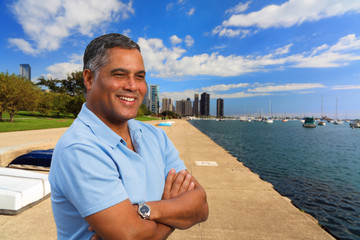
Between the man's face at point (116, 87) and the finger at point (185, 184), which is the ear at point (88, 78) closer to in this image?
the man's face at point (116, 87)

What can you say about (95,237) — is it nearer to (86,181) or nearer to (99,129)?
(86,181)

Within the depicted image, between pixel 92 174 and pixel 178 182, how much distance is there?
83 cm

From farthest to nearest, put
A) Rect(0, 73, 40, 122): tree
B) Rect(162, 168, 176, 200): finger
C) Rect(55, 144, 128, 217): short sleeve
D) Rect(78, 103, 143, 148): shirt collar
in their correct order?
Rect(0, 73, 40, 122): tree < Rect(162, 168, 176, 200): finger < Rect(78, 103, 143, 148): shirt collar < Rect(55, 144, 128, 217): short sleeve

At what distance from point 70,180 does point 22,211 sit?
4.25 metres

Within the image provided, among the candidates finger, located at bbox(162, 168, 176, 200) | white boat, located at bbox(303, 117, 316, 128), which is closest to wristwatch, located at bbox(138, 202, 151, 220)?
finger, located at bbox(162, 168, 176, 200)

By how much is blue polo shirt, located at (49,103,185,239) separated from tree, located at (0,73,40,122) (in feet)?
113

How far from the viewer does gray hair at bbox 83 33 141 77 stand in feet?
4.66

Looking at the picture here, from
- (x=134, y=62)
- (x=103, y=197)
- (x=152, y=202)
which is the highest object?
(x=134, y=62)

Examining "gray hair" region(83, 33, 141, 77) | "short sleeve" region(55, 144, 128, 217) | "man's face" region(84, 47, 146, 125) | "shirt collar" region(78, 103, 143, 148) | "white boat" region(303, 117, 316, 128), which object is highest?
"gray hair" region(83, 33, 141, 77)

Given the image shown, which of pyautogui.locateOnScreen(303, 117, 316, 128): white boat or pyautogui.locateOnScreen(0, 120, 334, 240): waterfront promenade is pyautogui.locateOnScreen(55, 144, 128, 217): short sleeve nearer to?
pyautogui.locateOnScreen(0, 120, 334, 240): waterfront promenade

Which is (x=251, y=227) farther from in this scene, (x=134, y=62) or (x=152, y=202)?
(x=134, y=62)

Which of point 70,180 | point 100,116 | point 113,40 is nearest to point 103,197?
point 70,180

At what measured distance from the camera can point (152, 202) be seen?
4.53 ft

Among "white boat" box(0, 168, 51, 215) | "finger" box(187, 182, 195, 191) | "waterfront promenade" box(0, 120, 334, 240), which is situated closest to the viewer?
"finger" box(187, 182, 195, 191)
